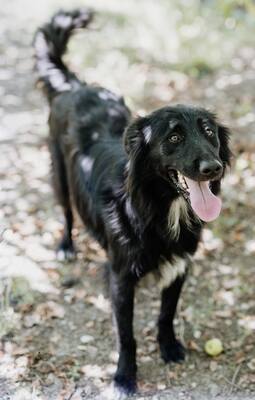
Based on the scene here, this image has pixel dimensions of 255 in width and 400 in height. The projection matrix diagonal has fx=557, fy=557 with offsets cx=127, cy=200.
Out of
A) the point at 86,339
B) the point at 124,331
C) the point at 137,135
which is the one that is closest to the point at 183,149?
the point at 137,135

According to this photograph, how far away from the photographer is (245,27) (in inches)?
374

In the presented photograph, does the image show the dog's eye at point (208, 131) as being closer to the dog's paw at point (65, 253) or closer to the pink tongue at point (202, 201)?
the pink tongue at point (202, 201)

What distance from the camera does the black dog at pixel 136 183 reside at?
3158 mm

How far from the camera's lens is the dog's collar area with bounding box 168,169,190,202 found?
315 centimetres

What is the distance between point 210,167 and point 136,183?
1.87ft

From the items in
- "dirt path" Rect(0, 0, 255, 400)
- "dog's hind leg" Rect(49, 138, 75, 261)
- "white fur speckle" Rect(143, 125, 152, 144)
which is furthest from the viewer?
"dog's hind leg" Rect(49, 138, 75, 261)

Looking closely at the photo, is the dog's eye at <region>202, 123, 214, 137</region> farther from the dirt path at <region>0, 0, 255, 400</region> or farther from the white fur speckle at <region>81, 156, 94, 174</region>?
the dirt path at <region>0, 0, 255, 400</region>

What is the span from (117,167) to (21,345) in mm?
1451

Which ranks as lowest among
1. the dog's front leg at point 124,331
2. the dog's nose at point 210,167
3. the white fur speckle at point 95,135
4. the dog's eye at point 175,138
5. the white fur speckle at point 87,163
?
the dog's front leg at point 124,331

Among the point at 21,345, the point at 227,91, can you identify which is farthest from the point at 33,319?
the point at 227,91

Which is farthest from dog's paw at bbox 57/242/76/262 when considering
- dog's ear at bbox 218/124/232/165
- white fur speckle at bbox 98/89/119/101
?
dog's ear at bbox 218/124/232/165

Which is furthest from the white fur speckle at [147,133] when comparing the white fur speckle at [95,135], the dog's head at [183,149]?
the white fur speckle at [95,135]

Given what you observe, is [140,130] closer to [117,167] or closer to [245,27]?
[117,167]

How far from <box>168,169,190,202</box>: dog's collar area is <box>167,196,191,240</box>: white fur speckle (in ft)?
0.55
